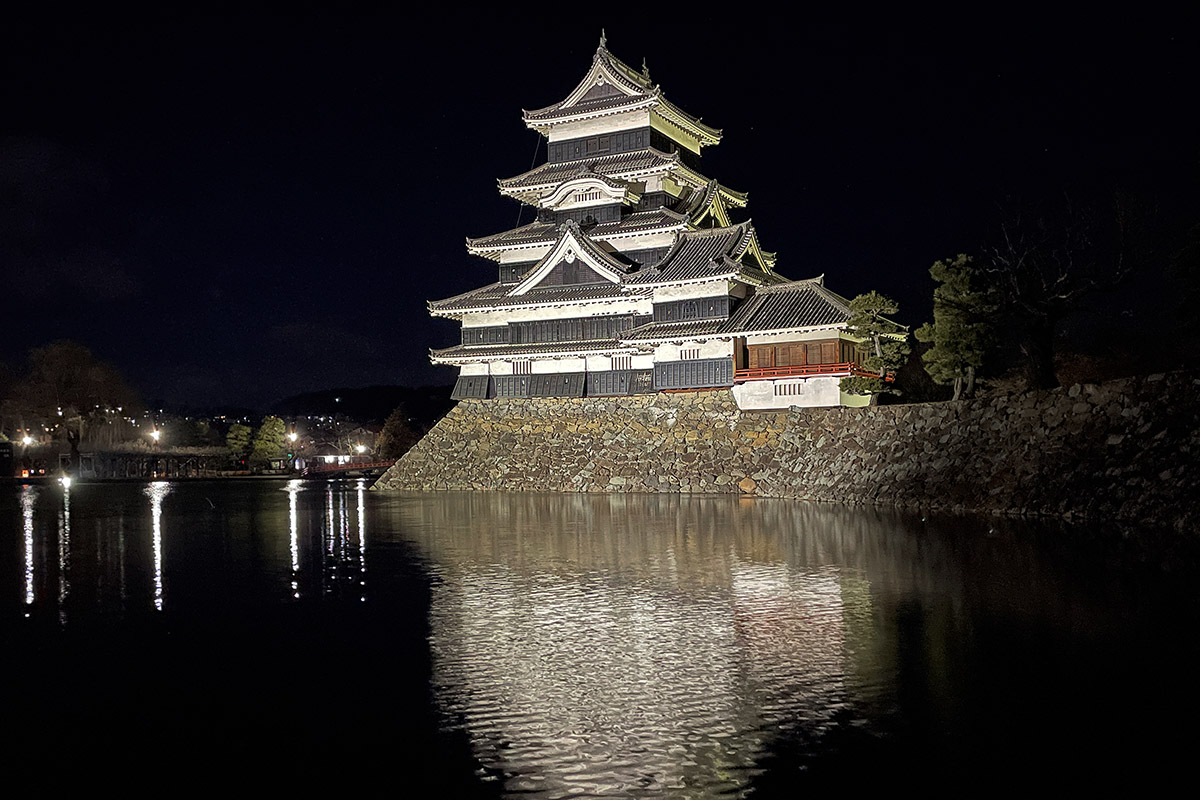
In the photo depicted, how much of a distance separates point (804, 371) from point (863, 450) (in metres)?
6.67

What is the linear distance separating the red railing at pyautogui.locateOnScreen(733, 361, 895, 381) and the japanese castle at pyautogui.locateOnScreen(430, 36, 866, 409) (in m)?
0.06

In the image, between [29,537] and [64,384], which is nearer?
[29,537]

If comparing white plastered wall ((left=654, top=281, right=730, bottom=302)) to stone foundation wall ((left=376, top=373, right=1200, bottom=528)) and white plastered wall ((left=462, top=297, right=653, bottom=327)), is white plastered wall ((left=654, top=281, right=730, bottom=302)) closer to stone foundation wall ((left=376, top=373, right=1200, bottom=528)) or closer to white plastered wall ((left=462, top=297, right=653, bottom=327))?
white plastered wall ((left=462, top=297, right=653, bottom=327))

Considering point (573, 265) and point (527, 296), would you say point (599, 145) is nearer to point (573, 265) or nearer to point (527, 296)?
point (573, 265)

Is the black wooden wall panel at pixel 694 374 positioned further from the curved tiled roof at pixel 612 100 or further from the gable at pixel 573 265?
the curved tiled roof at pixel 612 100

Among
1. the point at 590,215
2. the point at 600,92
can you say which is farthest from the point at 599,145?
the point at 590,215

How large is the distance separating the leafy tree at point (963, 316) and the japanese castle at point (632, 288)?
6.44 m

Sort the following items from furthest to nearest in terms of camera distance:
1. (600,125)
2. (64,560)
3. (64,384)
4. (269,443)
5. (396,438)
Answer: (269,443) < (396,438) < (64,384) < (600,125) < (64,560)

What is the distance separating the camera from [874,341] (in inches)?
1711

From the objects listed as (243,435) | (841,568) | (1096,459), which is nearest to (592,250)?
(1096,459)

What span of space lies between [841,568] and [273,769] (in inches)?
512

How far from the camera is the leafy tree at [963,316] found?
119 feet

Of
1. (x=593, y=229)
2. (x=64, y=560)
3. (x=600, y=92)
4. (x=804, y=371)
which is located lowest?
(x=64, y=560)

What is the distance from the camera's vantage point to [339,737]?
915cm
